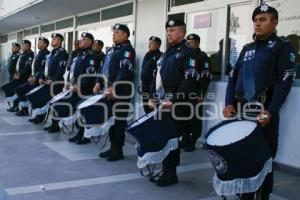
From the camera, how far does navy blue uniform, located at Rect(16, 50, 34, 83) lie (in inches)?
375

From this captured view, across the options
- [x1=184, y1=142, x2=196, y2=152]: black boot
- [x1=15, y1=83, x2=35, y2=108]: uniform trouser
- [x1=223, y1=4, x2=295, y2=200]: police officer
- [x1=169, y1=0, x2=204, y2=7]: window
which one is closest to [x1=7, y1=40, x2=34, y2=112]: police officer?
[x1=15, y1=83, x2=35, y2=108]: uniform trouser

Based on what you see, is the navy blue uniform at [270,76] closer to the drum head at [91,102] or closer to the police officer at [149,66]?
the drum head at [91,102]

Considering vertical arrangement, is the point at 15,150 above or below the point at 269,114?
below

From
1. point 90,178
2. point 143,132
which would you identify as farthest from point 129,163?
point 143,132

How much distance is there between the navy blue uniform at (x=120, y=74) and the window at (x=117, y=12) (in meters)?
3.17

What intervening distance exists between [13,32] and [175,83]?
614 inches

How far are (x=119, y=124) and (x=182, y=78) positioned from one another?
1.51 m

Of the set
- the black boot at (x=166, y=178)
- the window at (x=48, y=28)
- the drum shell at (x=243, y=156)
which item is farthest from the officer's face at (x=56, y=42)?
the window at (x=48, y=28)

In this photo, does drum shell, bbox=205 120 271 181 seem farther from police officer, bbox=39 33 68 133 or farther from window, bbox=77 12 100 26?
window, bbox=77 12 100 26

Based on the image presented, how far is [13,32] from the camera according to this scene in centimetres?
1825

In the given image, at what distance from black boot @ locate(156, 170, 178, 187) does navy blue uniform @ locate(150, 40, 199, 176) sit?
0.07ft

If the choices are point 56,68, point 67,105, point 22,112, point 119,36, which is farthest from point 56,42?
point 119,36

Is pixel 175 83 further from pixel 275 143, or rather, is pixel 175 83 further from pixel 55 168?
pixel 55 168

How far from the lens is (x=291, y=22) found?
511cm
